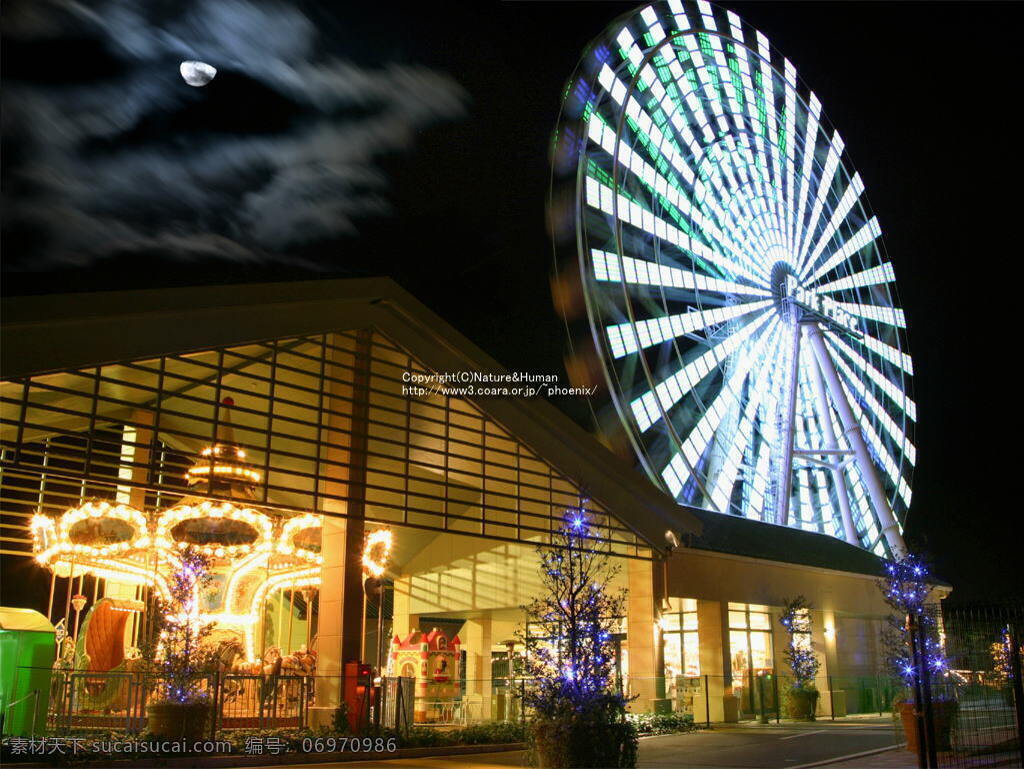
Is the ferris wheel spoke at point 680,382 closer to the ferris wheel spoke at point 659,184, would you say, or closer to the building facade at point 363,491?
the ferris wheel spoke at point 659,184

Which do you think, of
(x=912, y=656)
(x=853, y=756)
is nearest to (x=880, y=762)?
(x=853, y=756)

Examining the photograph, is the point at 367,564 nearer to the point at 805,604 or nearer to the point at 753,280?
the point at 805,604

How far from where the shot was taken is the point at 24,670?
13969 millimetres

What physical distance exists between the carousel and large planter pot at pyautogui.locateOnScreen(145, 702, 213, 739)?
3819mm

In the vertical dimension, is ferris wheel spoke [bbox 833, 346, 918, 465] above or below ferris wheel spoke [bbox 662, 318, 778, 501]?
above

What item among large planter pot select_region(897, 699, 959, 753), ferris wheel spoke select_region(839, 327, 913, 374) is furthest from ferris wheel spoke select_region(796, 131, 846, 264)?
large planter pot select_region(897, 699, 959, 753)

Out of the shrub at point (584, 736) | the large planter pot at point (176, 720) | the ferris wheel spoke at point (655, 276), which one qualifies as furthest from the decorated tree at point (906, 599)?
the large planter pot at point (176, 720)

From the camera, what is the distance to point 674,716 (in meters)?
19.6

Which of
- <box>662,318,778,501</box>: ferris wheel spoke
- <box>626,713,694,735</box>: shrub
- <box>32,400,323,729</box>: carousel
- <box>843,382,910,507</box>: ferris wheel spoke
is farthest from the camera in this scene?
<box>843,382,910,507</box>: ferris wheel spoke

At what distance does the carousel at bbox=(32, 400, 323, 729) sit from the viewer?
18.3m

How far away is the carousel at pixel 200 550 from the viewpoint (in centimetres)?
1830

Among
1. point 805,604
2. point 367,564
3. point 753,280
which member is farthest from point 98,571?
point 753,280

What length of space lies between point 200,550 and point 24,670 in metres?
4.87

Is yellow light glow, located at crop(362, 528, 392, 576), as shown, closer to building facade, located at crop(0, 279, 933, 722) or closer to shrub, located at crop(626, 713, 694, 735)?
building facade, located at crop(0, 279, 933, 722)
